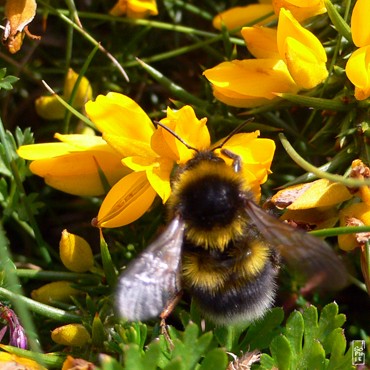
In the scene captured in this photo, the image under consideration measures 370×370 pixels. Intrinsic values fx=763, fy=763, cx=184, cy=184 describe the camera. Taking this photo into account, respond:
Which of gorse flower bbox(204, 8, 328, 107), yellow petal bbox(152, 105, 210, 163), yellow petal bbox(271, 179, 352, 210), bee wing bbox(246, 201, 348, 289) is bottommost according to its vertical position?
yellow petal bbox(271, 179, 352, 210)

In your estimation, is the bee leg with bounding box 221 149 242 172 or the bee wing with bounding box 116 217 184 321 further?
the bee leg with bounding box 221 149 242 172

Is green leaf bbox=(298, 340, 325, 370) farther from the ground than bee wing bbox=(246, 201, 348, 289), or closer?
closer

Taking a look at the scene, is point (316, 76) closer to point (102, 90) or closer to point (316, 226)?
point (316, 226)

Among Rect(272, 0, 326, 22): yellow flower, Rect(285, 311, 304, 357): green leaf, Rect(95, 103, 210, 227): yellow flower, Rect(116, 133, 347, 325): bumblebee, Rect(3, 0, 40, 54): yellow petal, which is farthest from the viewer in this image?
Rect(3, 0, 40, 54): yellow petal

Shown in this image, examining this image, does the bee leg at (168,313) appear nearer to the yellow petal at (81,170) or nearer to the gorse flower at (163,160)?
the gorse flower at (163,160)

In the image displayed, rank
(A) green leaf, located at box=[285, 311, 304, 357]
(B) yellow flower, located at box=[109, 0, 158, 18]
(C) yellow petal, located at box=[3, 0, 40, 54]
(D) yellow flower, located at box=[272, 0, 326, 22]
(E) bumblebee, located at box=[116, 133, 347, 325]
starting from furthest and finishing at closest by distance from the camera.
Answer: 1. (B) yellow flower, located at box=[109, 0, 158, 18]
2. (C) yellow petal, located at box=[3, 0, 40, 54]
3. (D) yellow flower, located at box=[272, 0, 326, 22]
4. (A) green leaf, located at box=[285, 311, 304, 357]
5. (E) bumblebee, located at box=[116, 133, 347, 325]

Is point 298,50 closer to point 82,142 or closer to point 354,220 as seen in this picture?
point 354,220

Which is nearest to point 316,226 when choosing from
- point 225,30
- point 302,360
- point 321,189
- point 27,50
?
point 321,189

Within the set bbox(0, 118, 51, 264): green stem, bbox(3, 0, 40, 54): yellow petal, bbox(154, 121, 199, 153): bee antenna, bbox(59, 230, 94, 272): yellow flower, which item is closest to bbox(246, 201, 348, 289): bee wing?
bbox(154, 121, 199, 153): bee antenna

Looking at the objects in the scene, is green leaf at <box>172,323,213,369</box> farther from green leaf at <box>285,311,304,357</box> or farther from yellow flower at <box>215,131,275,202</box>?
yellow flower at <box>215,131,275,202</box>
